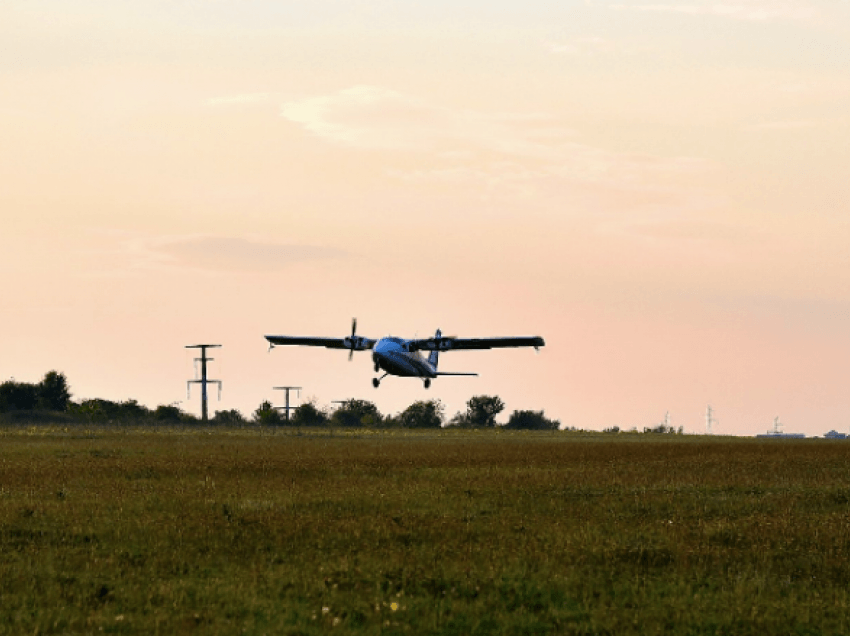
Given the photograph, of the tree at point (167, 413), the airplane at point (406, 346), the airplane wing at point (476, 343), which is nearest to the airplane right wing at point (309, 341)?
the airplane at point (406, 346)

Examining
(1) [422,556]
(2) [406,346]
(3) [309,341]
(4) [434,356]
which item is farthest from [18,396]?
(1) [422,556]

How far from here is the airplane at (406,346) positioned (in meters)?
99.7

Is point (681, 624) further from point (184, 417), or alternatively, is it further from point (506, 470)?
point (184, 417)

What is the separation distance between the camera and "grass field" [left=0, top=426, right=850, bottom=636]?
54.0 feet

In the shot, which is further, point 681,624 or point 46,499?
point 46,499

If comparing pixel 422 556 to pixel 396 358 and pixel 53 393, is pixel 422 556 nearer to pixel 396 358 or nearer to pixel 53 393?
pixel 396 358

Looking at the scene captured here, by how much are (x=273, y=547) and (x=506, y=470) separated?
2456 centimetres

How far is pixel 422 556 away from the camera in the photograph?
21.5 m

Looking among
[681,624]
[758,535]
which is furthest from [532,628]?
[758,535]

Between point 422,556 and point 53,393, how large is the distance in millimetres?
183686

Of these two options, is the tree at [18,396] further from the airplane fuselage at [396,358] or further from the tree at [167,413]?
the airplane fuselage at [396,358]

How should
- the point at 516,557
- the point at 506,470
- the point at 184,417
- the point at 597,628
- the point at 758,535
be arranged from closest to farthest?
the point at 597,628 → the point at 516,557 → the point at 758,535 → the point at 506,470 → the point at 184,417

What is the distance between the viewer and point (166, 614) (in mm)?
16516

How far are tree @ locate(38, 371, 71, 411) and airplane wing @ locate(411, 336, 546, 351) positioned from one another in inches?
3791
